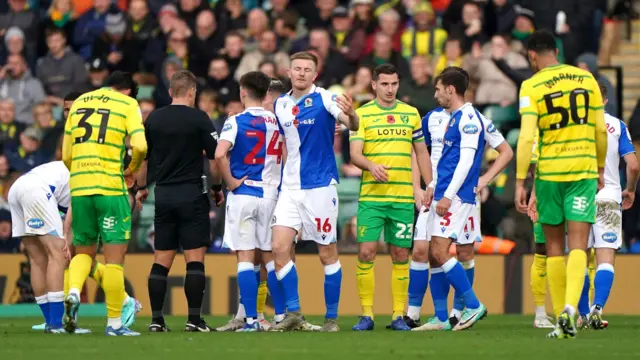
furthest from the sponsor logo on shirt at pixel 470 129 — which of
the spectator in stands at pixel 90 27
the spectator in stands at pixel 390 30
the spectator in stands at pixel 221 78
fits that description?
the spectator in stands at pixel 90 27

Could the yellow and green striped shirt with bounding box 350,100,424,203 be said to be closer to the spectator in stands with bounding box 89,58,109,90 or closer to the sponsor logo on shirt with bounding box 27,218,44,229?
the sponsor logo on shirt with bounding box 27,218,44,229

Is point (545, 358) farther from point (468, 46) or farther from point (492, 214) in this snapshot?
point (468, 46)

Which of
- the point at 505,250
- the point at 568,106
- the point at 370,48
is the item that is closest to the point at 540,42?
the point at 568,106

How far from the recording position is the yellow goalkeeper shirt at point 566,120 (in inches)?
486

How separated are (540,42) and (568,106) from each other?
606mm

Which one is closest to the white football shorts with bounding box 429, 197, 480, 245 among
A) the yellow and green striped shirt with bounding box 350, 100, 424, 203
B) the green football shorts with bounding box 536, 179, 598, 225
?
the yellow and green striped shirt with bounding box 350, 100, 424, 203

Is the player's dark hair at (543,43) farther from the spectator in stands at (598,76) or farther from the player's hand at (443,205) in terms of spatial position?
the spectator in stands at (598,76)

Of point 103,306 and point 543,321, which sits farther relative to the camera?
point 103,306

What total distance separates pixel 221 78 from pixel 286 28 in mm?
1810

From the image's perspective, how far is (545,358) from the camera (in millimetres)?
10625

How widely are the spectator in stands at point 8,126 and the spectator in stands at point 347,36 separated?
5198 mm

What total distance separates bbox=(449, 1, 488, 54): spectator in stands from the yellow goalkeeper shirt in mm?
9845

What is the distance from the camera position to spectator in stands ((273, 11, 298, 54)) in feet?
77.0

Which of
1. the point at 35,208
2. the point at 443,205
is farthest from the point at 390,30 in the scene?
the point at 35,208
